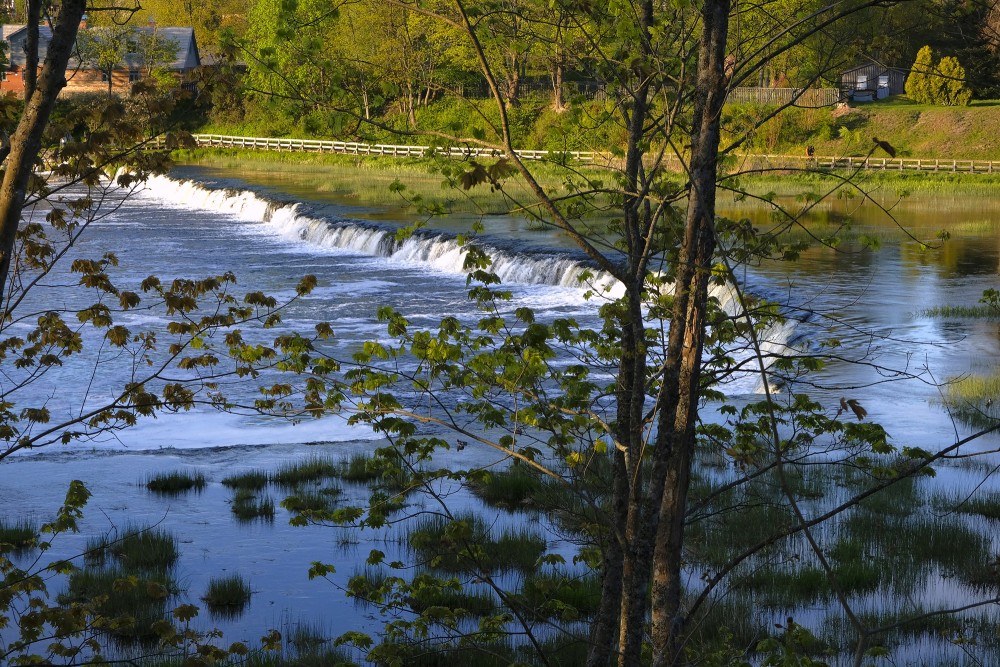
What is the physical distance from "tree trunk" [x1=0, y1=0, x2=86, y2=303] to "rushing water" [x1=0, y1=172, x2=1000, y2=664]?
8.88 feet

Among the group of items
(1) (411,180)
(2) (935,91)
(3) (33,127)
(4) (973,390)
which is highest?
(2) (935,91)

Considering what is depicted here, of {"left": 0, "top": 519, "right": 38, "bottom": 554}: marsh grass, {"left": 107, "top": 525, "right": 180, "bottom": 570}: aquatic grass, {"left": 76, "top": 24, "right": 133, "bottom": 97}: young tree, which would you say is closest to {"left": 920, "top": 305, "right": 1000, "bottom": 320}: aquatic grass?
{"left": 76, "top": 24, "right": 133, "bottom": 97}: young tree

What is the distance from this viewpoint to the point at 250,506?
35.9 feet

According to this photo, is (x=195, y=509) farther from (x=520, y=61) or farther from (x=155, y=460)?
(x=520, y=61)

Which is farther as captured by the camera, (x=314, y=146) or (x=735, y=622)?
(x=314, y=146)

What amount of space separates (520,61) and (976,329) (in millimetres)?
14329

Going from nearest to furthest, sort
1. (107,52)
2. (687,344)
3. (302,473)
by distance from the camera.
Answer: (687,344) → (302,473) → (107,52)

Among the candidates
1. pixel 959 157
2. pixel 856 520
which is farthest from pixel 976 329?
pixel 959 157

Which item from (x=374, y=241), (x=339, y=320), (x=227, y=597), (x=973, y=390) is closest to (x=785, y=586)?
(x=227, y=597)

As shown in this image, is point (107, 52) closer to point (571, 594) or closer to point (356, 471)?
point (356, 471)

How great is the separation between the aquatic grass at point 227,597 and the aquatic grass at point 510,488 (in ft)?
9.85

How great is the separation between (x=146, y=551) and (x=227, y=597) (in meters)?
1.21

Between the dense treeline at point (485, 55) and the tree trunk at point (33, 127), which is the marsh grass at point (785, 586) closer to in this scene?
the dense treeline at point (485, 55)

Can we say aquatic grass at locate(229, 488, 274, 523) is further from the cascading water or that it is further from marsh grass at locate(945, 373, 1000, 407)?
marsh grass at locate(945, 373, 1000, 407)
